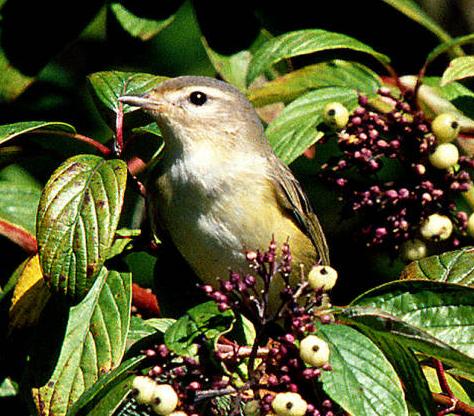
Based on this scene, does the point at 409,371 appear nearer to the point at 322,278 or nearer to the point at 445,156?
the point at 322,278

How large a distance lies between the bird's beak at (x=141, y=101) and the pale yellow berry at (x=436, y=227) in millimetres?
967

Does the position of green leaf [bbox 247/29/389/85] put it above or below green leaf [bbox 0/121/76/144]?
below

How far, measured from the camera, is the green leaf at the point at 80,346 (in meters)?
2.85

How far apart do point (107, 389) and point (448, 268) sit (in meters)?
1.07

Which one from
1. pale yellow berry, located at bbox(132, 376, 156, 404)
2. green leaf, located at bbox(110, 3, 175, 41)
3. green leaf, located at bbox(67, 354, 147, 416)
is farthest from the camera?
green leaf, located at bbox(110, 3, 175, 41)

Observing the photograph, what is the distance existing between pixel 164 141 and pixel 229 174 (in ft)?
0.82

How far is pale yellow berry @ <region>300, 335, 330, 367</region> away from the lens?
7.86 ft

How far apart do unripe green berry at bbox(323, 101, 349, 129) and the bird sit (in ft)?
1.01

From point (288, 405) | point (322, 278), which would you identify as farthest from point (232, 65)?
point (288, 405)

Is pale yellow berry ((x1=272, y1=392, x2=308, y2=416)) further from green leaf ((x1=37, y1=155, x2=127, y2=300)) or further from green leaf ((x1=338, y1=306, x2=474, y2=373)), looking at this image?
green leaf ((x1=37, y1=155, x2=127, y2=300))

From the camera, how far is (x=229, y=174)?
3432 millimetres

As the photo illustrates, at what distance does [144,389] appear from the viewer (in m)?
2.47

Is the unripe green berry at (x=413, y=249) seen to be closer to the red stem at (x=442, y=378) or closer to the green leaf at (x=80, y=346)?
the red stem at (x=442, y=378)

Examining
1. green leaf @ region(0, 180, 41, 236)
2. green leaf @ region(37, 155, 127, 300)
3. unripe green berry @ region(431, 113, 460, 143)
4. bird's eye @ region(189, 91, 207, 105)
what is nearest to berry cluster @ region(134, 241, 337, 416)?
green leaf @ region(37, 155, 127, 300)
